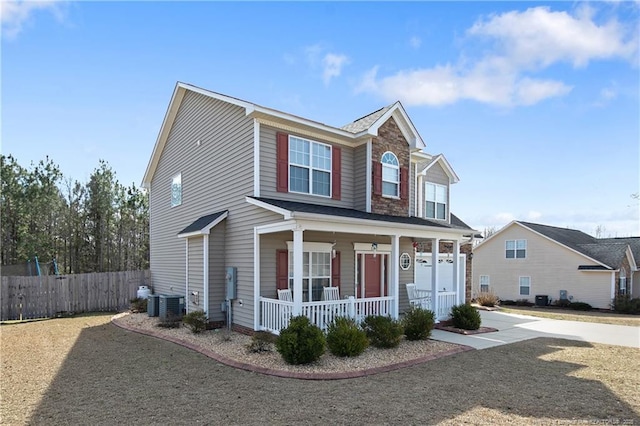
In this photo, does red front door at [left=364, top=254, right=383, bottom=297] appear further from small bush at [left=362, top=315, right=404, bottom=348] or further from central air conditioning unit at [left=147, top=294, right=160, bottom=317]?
central air conditioning unit at [left=147, top=294, right=160, bottom=317]

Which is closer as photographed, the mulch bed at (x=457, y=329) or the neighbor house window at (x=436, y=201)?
the mulch bed at (x=457, y=329)

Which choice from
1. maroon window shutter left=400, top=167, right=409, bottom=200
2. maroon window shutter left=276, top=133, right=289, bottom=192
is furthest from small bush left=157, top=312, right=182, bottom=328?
maroon window shutter left=400, top=167, right=409, bottom=200

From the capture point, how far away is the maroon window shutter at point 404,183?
1423 centimetres

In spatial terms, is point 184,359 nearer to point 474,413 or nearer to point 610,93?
point 474,413

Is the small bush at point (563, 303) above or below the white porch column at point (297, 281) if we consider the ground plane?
below

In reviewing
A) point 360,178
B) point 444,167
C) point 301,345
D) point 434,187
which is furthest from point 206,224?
point 444,167

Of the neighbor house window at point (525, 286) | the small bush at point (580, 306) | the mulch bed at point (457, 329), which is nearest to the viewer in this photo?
the mulch bed at point (457, 329)

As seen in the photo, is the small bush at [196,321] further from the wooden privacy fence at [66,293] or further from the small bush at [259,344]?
the wooden privacy fence at [66,293]

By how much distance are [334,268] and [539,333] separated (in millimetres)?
6765

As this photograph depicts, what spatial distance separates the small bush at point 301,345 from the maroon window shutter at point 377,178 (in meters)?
6.49

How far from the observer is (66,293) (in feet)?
51.6

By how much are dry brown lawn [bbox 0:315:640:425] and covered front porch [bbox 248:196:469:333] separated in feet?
8.04

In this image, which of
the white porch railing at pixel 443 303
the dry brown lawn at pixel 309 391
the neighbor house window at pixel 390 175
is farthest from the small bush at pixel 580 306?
A: the neighbor house window at pixel 390 175

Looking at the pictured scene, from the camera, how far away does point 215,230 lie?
12.0 metres
